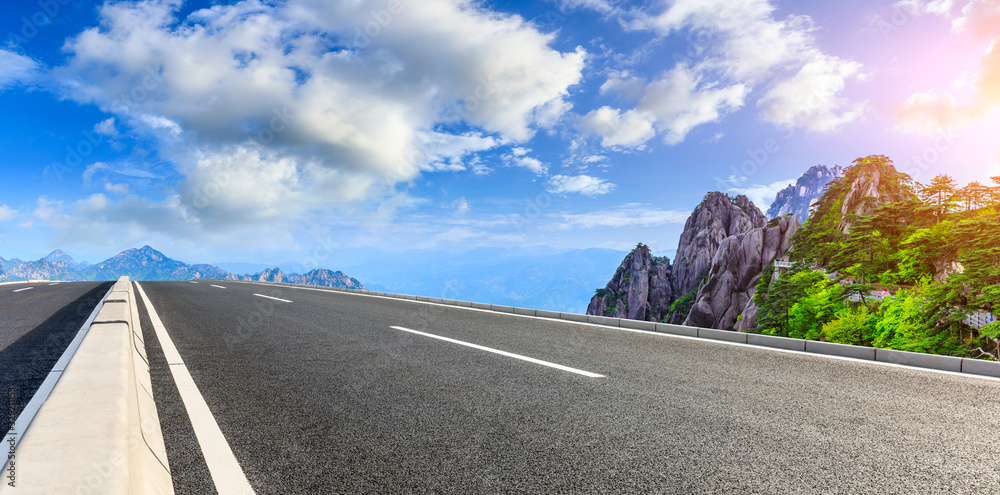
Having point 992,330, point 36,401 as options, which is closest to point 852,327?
point 992,330

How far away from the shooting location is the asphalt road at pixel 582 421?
2402mm

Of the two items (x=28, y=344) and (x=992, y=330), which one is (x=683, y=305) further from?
(x=28, y=344)

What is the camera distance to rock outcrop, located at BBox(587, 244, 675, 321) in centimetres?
7625

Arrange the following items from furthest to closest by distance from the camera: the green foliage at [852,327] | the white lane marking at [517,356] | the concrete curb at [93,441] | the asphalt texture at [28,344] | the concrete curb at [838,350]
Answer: the green foliage at [852,327]
the concrete curb at [838,350]
the white lane marking at [517,356]
the asphalt texture at [28,344]
the concrete curb at [93,441]

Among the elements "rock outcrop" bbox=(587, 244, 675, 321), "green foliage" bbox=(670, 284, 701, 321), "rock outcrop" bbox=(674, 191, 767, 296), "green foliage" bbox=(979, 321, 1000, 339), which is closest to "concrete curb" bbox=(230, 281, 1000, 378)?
"green foliage" bbox=(979, 321, 1000, 339)

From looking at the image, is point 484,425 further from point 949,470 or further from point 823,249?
point 823,249

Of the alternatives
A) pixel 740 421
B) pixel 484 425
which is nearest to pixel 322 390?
pixel 484 425

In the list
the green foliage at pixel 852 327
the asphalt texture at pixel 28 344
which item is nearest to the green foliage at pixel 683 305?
the green foliage at pixel 852 327

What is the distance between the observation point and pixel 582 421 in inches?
127

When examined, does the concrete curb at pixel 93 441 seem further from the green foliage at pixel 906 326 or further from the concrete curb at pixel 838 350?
the green foliage at pixel 906 326

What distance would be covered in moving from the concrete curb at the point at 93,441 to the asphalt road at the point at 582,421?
0.20 meters

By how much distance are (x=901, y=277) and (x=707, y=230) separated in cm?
4424

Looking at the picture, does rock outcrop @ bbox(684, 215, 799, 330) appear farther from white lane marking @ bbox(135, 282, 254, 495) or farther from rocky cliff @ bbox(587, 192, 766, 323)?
white lane marking @ bbox(135, 282, 254, 495)

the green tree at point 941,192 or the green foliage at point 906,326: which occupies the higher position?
the green tree at point 941,192
